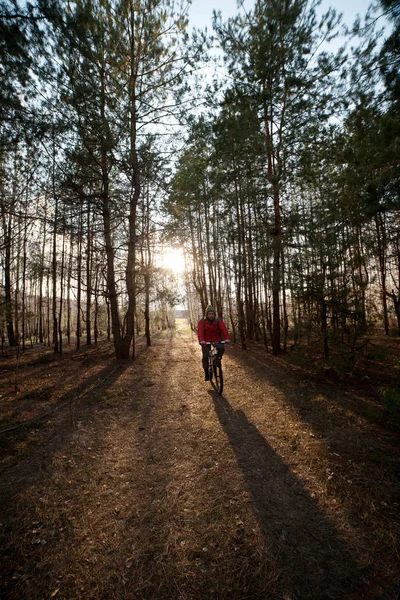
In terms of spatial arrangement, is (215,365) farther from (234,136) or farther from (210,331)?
(234,136)

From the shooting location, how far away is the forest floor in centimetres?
205

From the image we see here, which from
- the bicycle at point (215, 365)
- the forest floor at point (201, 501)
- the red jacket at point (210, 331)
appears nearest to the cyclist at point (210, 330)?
the red jacket at point (210, 331)

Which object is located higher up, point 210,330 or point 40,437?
point 210,330

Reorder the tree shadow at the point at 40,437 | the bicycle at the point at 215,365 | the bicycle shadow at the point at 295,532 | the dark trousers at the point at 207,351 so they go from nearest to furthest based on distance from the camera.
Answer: the bicycle shadow at the point at 295,532 → the tree shadow at the point at 40,437 → the bicycle at the point at 215,365 → the dark trousers at the point at 207,351

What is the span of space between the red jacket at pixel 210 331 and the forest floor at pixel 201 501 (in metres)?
1.75

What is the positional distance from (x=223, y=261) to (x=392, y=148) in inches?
535

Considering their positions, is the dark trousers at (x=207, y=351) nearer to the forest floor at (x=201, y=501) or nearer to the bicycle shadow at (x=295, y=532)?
the forest floor at (x=201, y=501)

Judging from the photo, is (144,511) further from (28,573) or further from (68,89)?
(68,89)

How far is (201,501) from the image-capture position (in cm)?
292

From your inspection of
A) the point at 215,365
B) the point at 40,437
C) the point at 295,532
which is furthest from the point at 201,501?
the point at 215,365

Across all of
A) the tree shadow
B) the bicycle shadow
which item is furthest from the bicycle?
the tree shadow

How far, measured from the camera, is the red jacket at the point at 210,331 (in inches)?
272

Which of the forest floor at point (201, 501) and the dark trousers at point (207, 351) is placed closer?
the forest floor at point (201, 501)

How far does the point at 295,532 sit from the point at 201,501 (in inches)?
40.8
